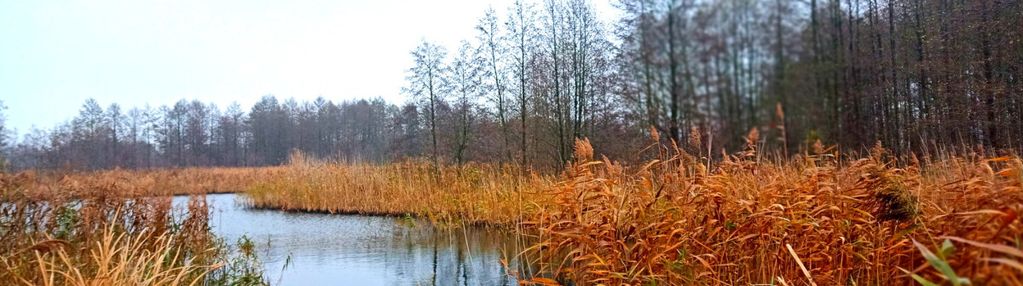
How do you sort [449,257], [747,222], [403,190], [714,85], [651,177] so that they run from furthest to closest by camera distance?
1. [403,190]
2. [449,257]
3. [651,177]
4. [747,222]
5. [714,85]

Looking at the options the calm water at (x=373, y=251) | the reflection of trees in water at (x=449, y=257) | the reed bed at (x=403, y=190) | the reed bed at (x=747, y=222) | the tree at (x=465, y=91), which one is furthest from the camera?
the tree at (x=465, y=91)

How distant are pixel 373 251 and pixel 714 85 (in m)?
6.43

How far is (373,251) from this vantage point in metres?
7.08

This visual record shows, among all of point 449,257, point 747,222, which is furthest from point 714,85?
point 449,257

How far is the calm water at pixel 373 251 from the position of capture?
5574mm

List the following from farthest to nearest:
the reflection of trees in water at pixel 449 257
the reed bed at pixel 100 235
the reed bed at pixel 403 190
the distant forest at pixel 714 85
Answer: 1. the reed bed at pixel 403 190
2. the reflection of trees in water at pixel 449 257
3. the reed bed at pixel 100 235
4. the distant forest at pixel 714 85

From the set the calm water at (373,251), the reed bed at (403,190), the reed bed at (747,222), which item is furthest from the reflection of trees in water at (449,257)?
the reed bed at (747,222)

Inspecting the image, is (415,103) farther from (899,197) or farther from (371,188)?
(899,197)

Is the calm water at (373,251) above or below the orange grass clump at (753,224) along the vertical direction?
below

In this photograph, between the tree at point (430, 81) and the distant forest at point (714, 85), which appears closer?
the distant forest at point (714, 85)

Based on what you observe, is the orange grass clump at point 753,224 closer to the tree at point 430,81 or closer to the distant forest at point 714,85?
the distant forest at point 714,85

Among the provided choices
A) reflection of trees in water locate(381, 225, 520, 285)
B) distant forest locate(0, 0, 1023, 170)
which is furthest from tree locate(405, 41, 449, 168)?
reflection of trees in water locate(381, 225, 520, 285)

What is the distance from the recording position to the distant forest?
1.12 m

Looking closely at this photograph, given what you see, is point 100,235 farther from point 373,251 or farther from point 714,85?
point 714,85
